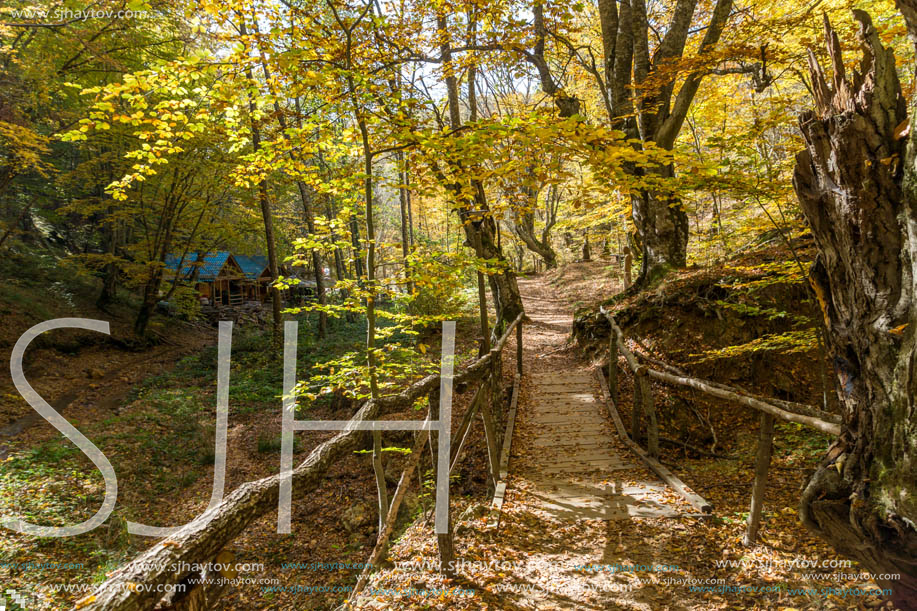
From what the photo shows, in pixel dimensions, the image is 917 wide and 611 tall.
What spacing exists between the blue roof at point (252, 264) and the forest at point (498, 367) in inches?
647

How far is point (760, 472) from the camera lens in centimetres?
318

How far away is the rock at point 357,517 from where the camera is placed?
20.9 ft

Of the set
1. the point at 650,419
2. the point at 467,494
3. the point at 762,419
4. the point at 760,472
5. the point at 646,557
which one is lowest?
the point at 467,494

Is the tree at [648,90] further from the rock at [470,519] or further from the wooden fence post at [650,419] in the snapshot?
the rock at [470,519]

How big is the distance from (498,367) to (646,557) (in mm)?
3244

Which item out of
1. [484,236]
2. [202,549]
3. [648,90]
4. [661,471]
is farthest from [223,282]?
[202,549]

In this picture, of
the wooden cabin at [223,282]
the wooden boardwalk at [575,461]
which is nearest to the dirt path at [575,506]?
the wooden boardwalk at [575,461]

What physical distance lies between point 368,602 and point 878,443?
10.8 ft

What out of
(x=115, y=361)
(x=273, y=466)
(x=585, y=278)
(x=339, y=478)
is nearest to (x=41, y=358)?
(x=115, y=361)

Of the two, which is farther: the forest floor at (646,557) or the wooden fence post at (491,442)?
the wooden fence post at (491,442)

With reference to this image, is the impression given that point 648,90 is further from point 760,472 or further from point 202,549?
point 202,549

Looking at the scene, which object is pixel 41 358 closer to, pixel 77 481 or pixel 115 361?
pixel 115 361

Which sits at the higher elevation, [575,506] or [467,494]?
[575,506]

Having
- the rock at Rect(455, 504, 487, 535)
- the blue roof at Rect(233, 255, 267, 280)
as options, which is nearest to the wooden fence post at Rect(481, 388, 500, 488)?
the rock at Rect(455, 504, 487, 535)
